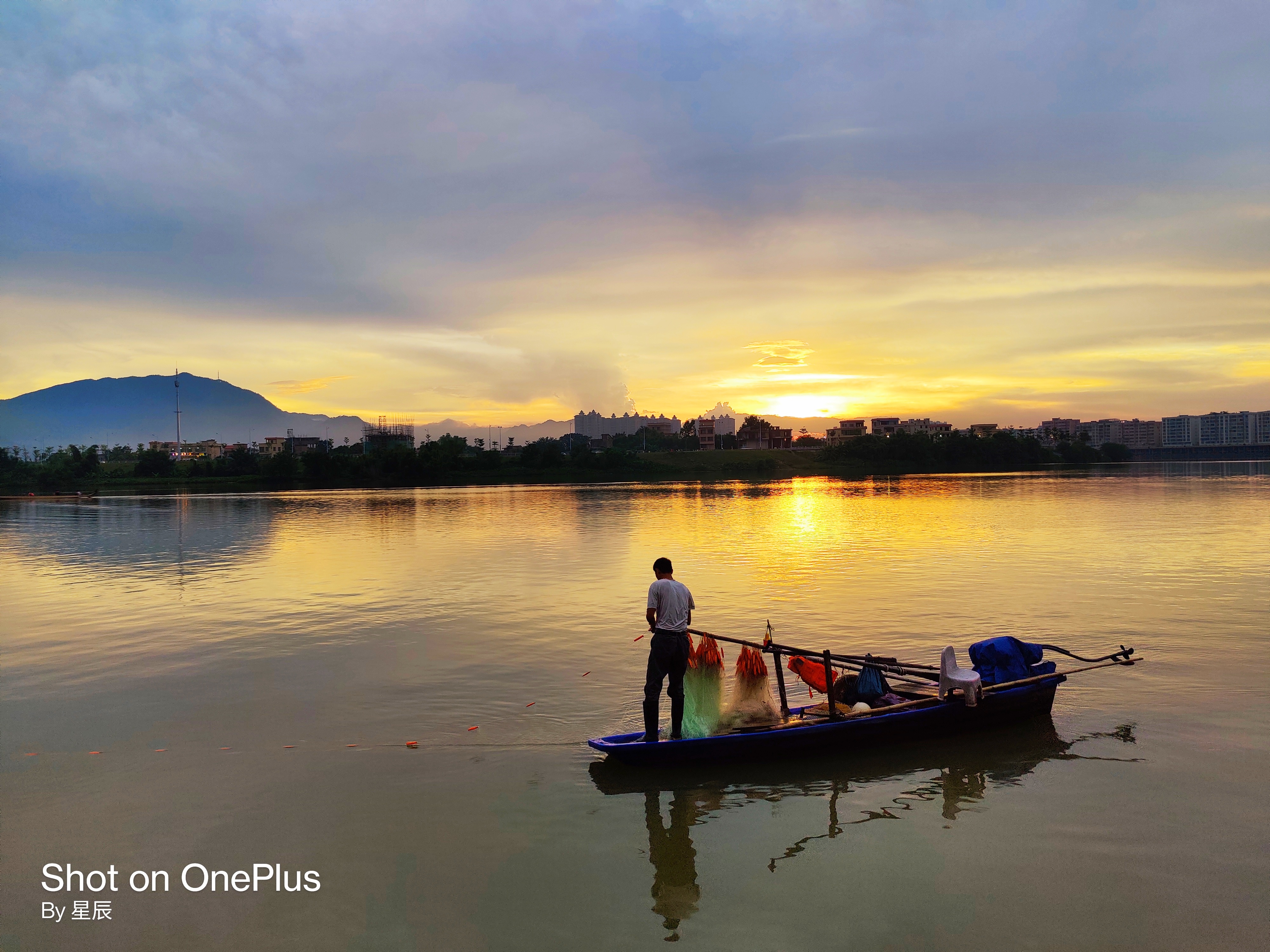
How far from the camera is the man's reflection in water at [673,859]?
7.43 metres

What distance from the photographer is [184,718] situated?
12.9m

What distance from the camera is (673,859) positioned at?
27.1 ft

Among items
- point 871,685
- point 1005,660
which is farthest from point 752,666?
point 1005,660

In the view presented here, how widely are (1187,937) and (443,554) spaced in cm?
3015

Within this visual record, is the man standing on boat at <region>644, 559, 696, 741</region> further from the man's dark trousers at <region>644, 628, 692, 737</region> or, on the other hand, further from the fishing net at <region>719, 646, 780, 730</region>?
the fishing net at <region>719, 646, 780, 730</region>

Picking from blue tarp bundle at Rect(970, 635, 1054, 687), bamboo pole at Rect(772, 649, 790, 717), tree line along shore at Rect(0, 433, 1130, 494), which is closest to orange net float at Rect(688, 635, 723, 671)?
bamboo pole at Rect(772, 649, 790, 717)

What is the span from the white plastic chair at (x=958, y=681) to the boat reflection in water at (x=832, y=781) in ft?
2.40

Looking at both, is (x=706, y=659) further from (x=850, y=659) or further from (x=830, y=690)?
(x=850, y=659)

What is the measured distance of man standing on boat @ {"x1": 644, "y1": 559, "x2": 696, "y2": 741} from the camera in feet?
34.3

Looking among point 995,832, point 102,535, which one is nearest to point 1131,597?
point 995,832

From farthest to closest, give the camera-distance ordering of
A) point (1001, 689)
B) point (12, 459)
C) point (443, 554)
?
point (12, 459) → point (443, 554) → point (1001, 689)

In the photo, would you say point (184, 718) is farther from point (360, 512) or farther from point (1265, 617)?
point (360, 512)

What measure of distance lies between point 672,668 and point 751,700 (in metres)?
1.22

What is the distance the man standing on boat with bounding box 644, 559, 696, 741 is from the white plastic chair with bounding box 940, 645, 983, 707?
353cm
